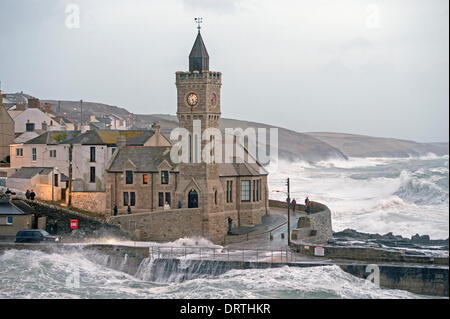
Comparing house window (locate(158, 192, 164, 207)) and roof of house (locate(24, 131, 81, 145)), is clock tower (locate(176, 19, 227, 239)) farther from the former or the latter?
roof of house (locate(24, 131, 81, 145))

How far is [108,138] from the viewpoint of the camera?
228ft

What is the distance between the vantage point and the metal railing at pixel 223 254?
51219 mm

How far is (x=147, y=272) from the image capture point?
2051 inches

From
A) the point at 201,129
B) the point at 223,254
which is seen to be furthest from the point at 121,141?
the point at 223,254

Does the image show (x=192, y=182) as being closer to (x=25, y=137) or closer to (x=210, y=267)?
(x=210, y=267)

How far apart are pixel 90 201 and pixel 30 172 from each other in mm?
6009

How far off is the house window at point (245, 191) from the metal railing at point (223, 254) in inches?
338

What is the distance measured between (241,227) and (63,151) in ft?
58.4

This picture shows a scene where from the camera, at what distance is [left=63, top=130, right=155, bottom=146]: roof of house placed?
6894 centimetres

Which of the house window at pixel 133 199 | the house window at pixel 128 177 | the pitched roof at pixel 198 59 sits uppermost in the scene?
the pitched roof at pixel 198 59

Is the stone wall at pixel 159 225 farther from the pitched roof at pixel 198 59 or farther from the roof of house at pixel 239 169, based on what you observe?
the pitched roof at pixel 198 59

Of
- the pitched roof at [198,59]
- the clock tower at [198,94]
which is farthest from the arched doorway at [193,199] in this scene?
the pitched roof at [198,59]
